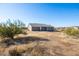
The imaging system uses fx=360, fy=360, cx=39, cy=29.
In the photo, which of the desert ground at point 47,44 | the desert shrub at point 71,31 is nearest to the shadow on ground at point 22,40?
the desert ground at point 47,44

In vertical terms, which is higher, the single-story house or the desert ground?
the single-story house

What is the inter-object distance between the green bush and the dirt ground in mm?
138

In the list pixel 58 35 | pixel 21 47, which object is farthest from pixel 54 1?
pixel 21 47

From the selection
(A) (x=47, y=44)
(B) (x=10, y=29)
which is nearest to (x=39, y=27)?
(A) (x=47, y=44)

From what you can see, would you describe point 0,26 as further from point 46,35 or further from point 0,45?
point 46,35

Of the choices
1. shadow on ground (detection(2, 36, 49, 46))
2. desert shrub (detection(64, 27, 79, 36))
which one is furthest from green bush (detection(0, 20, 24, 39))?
desert shrub (detection(64, 27, 79, 36))

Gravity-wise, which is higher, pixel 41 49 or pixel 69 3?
pixel 69 3

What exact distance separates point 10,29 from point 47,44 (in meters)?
0.42

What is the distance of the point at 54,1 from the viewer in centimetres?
379

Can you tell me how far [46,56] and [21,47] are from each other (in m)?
0.28

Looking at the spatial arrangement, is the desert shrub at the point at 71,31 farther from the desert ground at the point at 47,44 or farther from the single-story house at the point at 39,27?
the single-story house at the point at 39,27

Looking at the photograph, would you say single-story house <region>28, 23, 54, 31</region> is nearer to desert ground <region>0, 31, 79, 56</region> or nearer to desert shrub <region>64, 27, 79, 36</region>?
desert ground <region>0, 31, 79, 56</region>

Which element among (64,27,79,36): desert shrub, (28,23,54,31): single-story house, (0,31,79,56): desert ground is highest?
(28,23,54,31): single-story house

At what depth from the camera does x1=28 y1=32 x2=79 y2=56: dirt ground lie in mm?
3781
